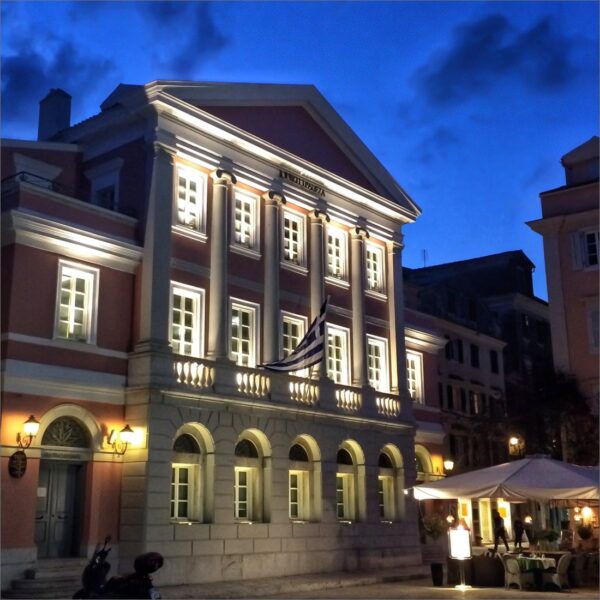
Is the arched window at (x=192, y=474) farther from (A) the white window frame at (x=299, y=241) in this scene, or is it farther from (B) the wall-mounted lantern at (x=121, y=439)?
(A) the white window frame at (x=299, y=241)

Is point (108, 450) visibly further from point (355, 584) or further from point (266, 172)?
point (266, 172)

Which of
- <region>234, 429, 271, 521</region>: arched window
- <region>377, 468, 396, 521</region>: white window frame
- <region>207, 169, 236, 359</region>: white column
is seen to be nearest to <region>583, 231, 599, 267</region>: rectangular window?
<region>377, 468, 396, 521</region>: white window frame

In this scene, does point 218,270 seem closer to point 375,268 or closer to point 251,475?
point 251,475

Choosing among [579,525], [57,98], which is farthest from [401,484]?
[57,98]

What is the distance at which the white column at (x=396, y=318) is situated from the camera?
29016 mm

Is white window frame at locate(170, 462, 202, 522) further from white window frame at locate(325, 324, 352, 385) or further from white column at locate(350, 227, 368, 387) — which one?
white column at locate(350, 227, 368, 387)

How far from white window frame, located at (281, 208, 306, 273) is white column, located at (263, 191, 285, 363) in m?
0.40

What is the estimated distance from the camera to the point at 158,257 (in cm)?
2134

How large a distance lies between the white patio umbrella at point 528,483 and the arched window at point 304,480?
4973mm

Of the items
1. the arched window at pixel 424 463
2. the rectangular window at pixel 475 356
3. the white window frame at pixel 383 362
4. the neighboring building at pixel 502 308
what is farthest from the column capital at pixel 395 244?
the rectangular window at pixel 475 356

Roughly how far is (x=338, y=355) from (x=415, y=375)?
5713 millimetres

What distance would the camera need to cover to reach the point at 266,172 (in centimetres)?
2520

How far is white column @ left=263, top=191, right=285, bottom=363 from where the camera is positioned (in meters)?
24.0

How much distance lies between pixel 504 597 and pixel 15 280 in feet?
41.8
